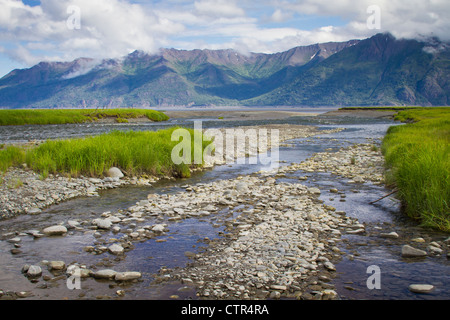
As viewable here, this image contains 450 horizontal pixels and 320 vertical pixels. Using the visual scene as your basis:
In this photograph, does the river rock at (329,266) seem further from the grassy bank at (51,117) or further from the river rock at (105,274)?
the grassy bank at (51,117)

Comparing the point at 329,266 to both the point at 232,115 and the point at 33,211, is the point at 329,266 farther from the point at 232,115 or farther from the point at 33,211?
the point at 232,115

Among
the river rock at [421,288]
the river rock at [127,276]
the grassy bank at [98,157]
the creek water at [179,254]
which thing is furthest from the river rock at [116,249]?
the grassy bank at [98,157]

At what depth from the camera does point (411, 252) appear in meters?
7.41

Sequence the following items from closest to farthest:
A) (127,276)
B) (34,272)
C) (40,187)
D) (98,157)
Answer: (127,276), (34,272), (40,187), (98,157)

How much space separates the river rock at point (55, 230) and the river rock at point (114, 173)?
673cm

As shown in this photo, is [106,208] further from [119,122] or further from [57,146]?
[119,122]

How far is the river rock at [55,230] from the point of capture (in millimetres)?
8872

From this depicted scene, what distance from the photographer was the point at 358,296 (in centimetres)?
578

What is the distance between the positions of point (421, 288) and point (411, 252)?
5.23ft

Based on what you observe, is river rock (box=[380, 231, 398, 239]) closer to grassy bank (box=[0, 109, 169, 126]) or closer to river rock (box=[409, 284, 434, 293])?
river rock (box=[409, 284, 434, 293])

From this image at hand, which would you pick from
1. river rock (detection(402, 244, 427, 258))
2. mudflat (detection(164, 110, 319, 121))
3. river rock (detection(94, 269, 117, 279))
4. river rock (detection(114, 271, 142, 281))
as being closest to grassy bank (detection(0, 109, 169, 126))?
mudflat (detection(164, 110, 319, 121))

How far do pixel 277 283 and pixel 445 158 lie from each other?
785cm

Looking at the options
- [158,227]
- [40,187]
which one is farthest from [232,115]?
[158,227]

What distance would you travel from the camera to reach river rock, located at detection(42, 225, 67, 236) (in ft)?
29.1
